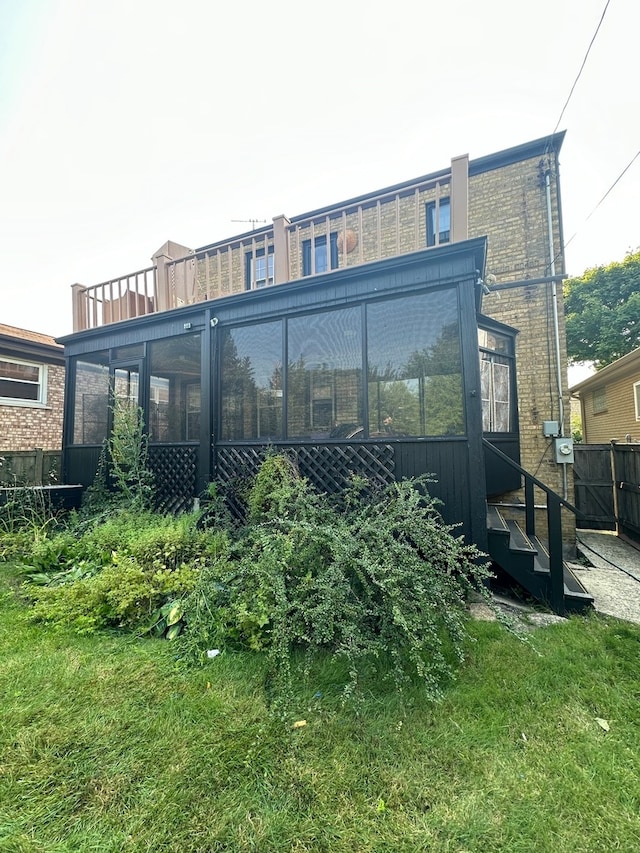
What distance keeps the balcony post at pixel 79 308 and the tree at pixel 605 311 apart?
54.1 feet

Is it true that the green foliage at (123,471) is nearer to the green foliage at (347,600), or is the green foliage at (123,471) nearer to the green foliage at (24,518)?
the green foliage at (24,518)

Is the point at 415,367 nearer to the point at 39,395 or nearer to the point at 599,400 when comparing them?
the point at 599,400

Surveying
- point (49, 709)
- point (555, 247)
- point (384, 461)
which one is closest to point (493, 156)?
point (555, 247)

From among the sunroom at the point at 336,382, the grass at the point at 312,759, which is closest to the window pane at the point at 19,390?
the sunroom at the point at 336,382

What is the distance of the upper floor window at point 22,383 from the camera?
8.97 meters

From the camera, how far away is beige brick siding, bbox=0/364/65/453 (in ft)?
29.1

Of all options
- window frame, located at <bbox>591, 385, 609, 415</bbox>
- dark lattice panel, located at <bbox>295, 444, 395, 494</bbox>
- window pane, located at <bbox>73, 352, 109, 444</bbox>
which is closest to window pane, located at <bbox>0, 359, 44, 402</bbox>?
window pane, located at <bbox>73, 352, 109, 444</bbox>

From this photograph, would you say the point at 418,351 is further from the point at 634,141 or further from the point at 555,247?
the point at 634,141

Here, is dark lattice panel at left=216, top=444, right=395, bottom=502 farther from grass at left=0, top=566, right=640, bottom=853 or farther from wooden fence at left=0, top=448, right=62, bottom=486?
wooden fence at left=0, top=448, right=62, bottom=486

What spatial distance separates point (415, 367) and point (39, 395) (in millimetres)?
10016

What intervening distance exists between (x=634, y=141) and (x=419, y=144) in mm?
3898

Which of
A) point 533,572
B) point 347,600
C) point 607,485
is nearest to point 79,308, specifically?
point 347,600

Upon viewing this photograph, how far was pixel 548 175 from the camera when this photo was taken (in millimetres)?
5648

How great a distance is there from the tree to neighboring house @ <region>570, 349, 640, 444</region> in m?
4.85
